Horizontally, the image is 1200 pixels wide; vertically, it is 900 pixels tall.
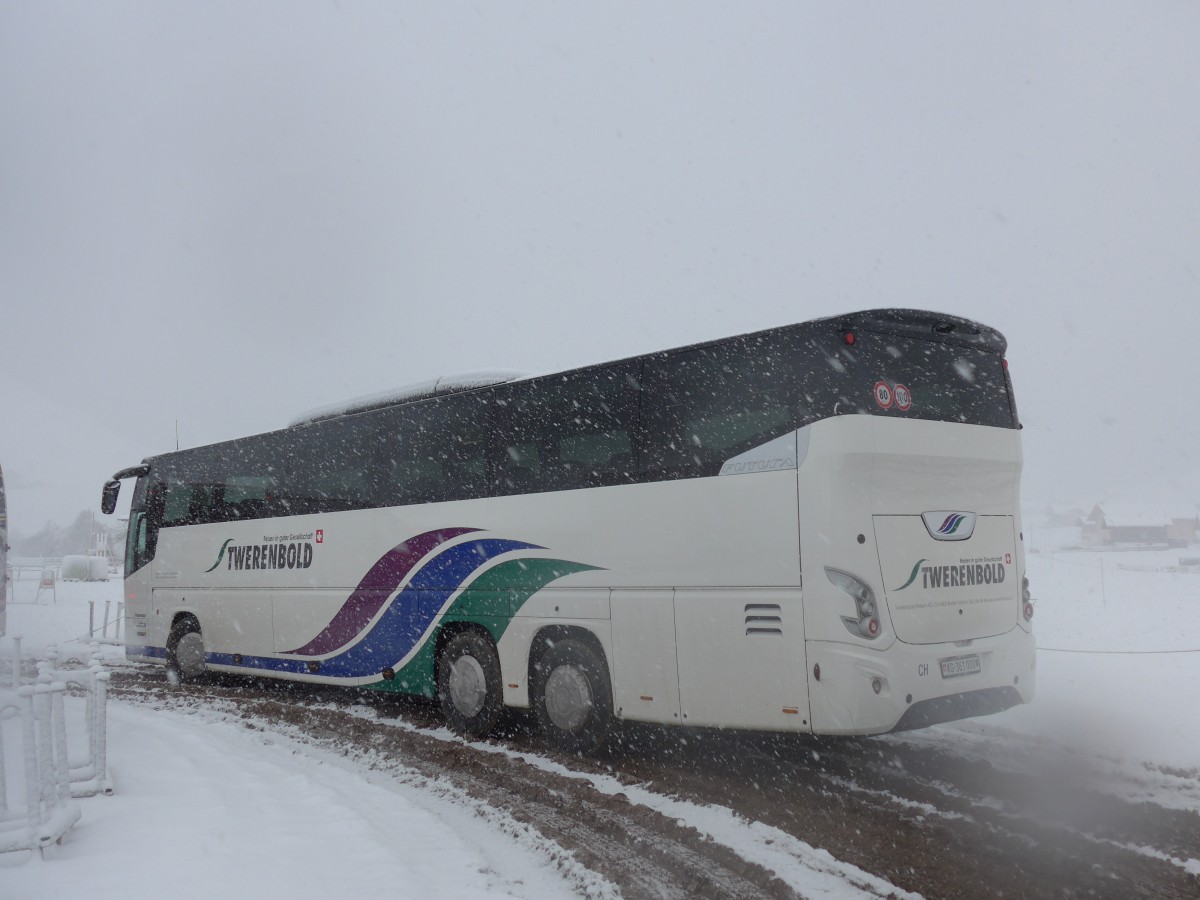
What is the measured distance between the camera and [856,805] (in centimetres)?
617

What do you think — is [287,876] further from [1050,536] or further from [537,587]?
[1050,536]

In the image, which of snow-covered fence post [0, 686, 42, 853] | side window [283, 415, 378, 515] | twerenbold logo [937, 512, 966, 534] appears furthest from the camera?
side window [283, 415, 378, 515]

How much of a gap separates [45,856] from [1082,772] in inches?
269

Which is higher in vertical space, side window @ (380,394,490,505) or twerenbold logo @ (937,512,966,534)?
side window @ (380,394,490,505)

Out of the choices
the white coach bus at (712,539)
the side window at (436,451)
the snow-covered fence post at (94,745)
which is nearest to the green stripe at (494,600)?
the white coach bus at (712,539)

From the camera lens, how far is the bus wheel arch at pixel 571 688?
7863 mm

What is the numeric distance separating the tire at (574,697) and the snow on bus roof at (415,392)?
2787 millimetres

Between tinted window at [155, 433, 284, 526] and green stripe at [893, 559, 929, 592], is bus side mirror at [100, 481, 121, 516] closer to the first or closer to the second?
tinted window at [155, 433, 284, 526]

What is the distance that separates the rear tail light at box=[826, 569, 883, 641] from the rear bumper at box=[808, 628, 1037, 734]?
127 mm

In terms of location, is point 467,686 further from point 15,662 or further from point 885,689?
point 885,689

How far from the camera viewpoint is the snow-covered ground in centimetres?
463

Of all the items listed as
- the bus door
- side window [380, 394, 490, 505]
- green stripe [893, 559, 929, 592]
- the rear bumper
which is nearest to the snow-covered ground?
the bus door

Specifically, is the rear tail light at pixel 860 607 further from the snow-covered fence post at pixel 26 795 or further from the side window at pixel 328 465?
the side window at pixel 328 465

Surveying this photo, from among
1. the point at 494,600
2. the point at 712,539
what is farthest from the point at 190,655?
the point at 712,539
